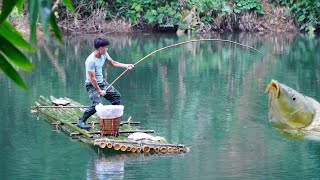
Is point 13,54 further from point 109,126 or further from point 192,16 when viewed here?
point 192,16

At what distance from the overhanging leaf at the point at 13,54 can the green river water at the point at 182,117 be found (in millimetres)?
160

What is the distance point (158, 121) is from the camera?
10.0 meters

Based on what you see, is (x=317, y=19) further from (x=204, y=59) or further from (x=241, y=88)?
(x=241, y=88)

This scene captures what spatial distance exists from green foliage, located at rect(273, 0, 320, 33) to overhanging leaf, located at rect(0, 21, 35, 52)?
2710cm

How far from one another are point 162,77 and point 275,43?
Answer: 30.3ft

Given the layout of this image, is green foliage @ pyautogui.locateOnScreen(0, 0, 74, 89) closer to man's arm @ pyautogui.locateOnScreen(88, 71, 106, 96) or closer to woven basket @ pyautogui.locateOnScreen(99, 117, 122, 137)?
woven basket @ pyautogui.locateOnScreen(99, 117, 122, 137)

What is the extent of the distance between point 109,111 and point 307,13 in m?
21.3

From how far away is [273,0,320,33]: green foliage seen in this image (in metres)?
27.6

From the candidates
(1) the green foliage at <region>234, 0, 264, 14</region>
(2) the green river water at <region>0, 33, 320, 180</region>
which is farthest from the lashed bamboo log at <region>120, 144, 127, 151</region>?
(1) the green foliage at <region>234, 0, 264, 14</region>

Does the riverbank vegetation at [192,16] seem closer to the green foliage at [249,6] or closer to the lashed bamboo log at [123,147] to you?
the green foliage at [249,6]

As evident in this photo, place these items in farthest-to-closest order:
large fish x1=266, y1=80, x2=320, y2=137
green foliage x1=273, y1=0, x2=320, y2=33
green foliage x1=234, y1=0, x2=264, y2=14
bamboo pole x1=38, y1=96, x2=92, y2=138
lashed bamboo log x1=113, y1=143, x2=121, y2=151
Result: 1. green foliage x1=234, y1=0, x2=264, y2=14
2. green foliage x1=273, y1=0, x2=320, y2=33
3. large fish x1=266, y1=80, x2=320, y2=137
4. bamboo pole x1=38, y1=96, x2=92, y2=138
5. lashed bamboo log x1=113, y1=143, x2=121, y2=151

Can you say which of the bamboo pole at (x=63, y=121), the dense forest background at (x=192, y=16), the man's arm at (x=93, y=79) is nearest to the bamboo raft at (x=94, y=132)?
the bamboo pole at (x=63, y=121)

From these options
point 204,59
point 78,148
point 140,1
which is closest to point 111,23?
point 140,1

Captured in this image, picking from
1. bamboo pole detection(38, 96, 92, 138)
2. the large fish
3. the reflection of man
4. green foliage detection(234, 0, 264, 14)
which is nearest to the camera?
the reflection of man
